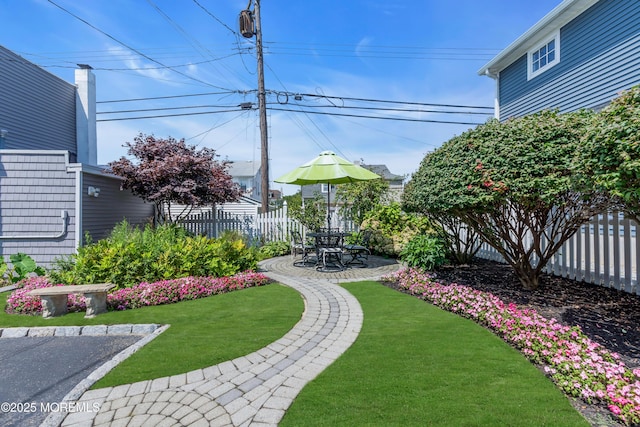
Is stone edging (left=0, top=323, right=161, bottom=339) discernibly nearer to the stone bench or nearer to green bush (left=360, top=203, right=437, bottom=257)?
the stone bench

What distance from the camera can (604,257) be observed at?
16.1 ft

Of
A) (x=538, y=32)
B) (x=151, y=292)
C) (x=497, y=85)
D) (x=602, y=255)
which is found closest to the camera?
(x=151, y=292)

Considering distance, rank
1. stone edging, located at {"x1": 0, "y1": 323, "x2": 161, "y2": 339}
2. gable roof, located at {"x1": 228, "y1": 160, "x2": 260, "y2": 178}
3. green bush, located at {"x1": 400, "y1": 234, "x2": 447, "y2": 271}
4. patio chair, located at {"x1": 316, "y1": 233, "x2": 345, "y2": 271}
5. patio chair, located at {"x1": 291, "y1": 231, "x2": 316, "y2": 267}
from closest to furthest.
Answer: stone edging, located at {"x1": 0, "y1": 323, "x2": 161, "y2": 339} < green bush, located at {"x1": 400, "y1": 234, "x2": 447, "y2": 271} < patio chair, located at {"x1": 316, "y1": 233, "x2": 345, "y2": 271} < patio chair, located at {"x1": 291, "y1": 231, "x2": 316, "y2": 267} < gable roof, located at {"x1": 228, "y1": 160, "x2": 260, "y2": 178}

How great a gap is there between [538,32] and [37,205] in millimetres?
14981

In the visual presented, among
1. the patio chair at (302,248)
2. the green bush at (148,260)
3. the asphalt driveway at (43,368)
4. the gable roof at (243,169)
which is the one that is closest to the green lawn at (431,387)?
the asphalt driveway at (43,368)

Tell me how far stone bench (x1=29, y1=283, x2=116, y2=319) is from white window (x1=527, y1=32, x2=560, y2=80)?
12961 millimetres

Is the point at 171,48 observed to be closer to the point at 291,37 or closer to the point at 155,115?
the point at 155,115

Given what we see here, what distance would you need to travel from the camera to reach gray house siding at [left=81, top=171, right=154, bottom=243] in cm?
770

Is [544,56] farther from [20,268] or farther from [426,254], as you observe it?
[20,268]

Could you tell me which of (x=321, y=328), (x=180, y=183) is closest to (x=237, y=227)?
(x=180, y=183)

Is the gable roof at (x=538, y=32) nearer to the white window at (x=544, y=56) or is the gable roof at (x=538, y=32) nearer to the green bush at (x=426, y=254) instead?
the white window at (x=544, y=56)

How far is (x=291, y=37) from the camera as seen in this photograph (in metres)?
13.0

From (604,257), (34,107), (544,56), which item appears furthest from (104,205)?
(544,56)

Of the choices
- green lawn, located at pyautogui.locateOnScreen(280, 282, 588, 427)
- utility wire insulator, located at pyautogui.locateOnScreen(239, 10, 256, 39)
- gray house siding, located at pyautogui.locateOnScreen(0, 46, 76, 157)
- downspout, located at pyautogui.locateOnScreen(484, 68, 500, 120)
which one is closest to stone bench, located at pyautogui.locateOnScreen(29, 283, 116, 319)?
green lawn, located at pyautogui.locateOnScreen(280, 282, 588, 427)
